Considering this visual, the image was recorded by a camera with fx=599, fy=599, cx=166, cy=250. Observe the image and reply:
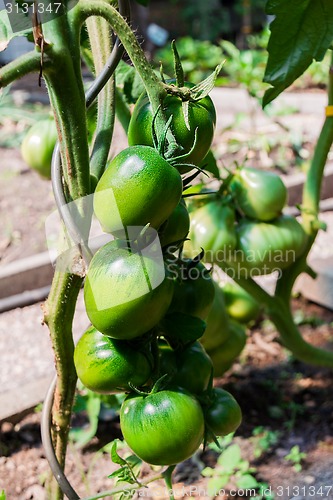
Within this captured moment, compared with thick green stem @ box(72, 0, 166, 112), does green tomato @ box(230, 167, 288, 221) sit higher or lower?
lower

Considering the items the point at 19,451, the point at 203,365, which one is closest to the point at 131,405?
the point at 203,365

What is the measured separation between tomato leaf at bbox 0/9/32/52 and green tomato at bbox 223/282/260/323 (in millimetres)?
983

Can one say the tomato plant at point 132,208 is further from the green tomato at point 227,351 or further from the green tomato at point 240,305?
the green tomato at point 240,305

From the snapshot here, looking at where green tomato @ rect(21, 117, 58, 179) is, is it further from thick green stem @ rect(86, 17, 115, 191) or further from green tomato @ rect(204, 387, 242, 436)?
green tomato @ rect(204, 387, 242, 436)

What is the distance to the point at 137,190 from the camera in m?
0.59

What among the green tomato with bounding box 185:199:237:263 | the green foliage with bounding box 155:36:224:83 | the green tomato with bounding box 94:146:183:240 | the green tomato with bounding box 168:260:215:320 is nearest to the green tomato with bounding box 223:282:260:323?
the green tomato with bounding box 185:199:237:263

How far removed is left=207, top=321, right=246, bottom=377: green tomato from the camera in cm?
135

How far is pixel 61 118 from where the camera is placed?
26.7 inches

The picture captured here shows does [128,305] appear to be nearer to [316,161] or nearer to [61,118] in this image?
[61,118]

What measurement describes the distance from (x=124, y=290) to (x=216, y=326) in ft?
2.22

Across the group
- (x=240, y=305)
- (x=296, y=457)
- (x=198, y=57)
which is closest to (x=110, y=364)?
(x=296, y=457)

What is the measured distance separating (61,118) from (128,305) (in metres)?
0.23

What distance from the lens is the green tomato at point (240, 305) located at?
153 centimetres

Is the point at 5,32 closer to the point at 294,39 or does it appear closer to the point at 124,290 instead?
the point at 124,290
